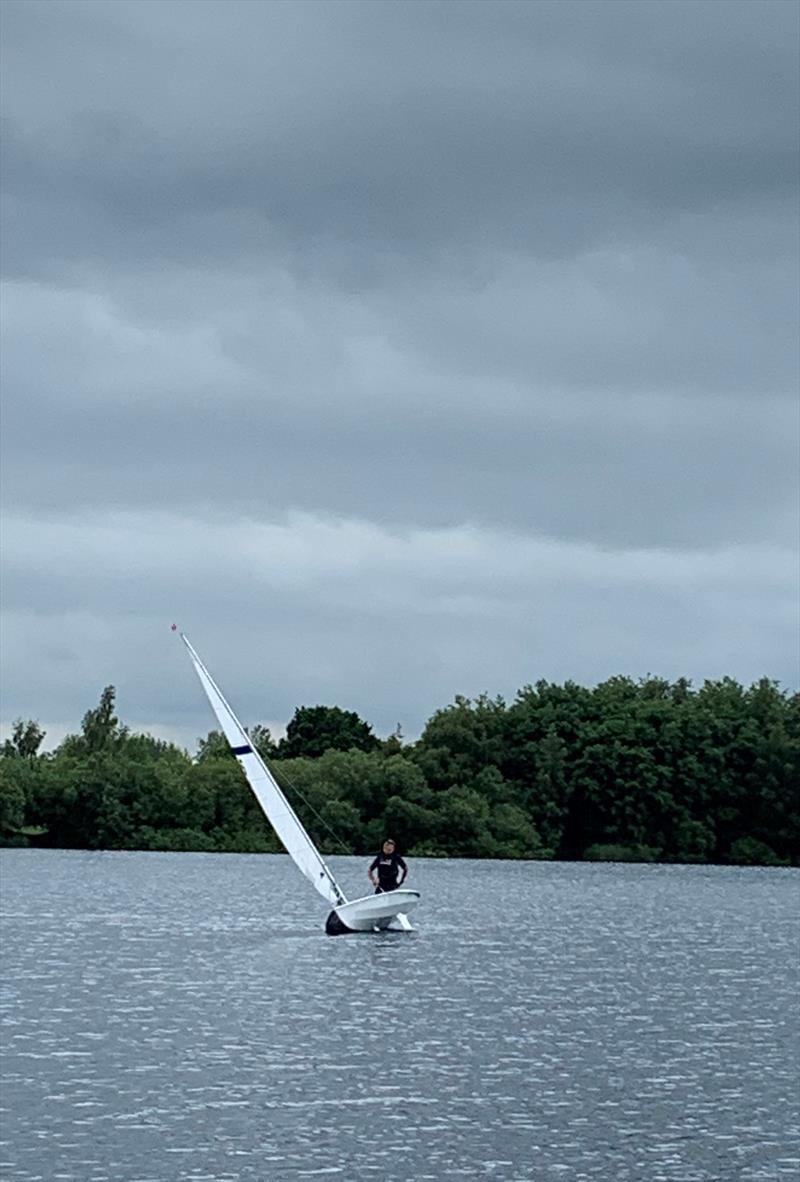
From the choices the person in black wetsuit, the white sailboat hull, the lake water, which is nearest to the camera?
the lake water

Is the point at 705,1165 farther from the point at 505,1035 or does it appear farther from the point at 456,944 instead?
the point at 456,944

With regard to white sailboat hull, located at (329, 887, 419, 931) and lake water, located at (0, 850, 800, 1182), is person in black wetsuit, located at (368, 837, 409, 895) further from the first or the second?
lake water, located at (0, 850, 800, 1182)

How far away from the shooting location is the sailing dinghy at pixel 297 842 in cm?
7488

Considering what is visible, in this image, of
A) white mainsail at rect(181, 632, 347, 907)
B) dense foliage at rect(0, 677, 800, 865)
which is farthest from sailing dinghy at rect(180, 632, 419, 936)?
dense foliage at rect(0, 677, 800, 865)

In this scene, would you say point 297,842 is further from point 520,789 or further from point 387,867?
point 520,789

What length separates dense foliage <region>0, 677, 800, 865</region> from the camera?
180 meters

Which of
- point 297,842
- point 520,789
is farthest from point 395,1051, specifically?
point 520,789

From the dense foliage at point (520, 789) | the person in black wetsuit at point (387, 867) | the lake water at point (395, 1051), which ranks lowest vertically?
the lake water at point (395, 1051)

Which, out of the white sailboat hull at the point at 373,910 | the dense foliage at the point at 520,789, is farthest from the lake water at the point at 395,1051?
the dense foliage at the point at 520,789

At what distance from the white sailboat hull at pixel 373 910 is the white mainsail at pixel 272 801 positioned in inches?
21.7

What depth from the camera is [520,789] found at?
184 m

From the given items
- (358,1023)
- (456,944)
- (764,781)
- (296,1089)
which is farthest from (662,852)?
(296,1089)

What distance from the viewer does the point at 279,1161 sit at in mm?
32156

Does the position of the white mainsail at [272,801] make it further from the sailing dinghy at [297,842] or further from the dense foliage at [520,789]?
the dense foliage at [520,789]
